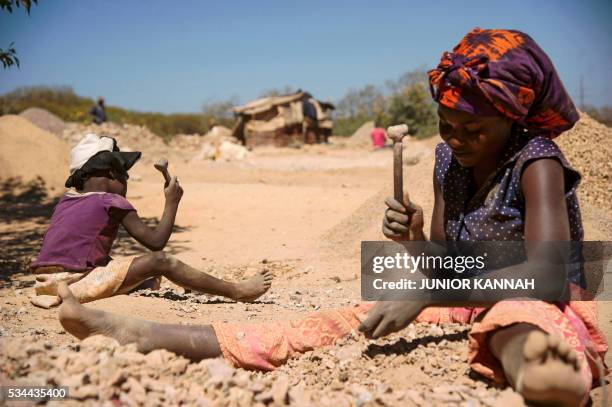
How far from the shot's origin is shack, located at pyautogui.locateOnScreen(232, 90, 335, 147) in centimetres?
2233

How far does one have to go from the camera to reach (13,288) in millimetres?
4641

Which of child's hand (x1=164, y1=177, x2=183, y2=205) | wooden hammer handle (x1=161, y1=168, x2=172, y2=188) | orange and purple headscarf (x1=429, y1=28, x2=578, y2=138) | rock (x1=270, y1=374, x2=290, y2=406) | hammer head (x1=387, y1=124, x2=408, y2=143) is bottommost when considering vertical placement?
rock (x1=270, y1=374, x2=290, y2=406)

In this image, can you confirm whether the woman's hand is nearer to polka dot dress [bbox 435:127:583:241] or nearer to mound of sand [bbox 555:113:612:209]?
polka dot dress [bbox 435:127:583:241]

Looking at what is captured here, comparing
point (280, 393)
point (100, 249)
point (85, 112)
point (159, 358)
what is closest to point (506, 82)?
point (280, 393)

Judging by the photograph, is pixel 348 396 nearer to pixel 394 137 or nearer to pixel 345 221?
pixel 394 137

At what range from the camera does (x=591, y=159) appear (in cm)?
663

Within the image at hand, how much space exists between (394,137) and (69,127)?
2325 centimetres

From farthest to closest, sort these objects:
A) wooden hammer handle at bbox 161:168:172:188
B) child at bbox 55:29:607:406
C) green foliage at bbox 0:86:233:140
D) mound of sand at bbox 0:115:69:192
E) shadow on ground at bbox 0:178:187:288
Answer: green foliage at bbox 0:86:233:140
mound of sand at bbox 0:115:69:192
shadow on ground at bbox 0:178:187:288
wooden hammer handle at bbox 161:168:172:188
child at bbox 55:29:607:406

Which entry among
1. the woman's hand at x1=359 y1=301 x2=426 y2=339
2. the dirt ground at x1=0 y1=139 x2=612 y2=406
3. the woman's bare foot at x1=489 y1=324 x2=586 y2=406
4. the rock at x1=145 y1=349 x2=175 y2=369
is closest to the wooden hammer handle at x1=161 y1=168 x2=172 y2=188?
the dirt ground at x1=0 y1=139 x2=612 y2=406

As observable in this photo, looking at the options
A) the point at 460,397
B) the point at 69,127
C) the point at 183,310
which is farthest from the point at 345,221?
the point at 69,127

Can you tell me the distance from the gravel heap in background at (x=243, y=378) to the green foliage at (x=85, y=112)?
3144cm

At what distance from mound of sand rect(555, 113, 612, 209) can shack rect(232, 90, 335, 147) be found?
16.1 meters

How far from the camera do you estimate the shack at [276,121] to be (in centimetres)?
2233

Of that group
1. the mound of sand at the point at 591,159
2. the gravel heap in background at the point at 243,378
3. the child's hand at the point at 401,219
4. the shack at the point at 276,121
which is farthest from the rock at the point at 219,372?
the shack at the point at 276,121
